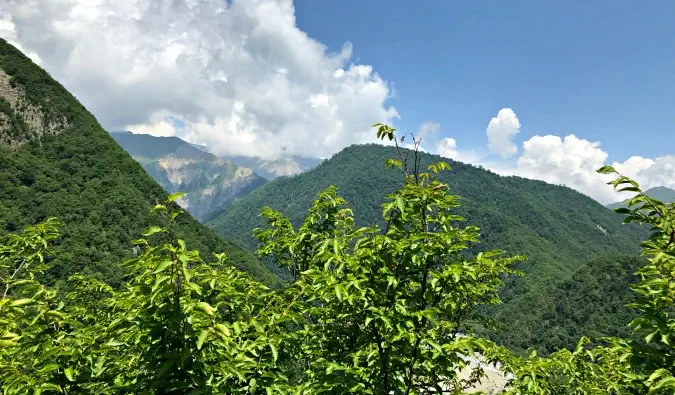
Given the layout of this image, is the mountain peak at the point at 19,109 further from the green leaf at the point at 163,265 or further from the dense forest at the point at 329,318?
the green leaf at the point at 163,265

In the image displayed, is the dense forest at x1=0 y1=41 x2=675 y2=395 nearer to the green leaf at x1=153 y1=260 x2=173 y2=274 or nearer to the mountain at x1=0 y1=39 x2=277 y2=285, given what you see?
the green leaf at x1=153 y1=260 x2=173 y2=274

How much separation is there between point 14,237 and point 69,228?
429 feet

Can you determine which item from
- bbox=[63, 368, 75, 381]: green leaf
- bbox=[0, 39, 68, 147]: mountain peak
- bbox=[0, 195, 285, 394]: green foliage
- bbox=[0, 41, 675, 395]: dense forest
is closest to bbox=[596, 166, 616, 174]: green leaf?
bbox=[0, 41, 675, 395]: dense forest

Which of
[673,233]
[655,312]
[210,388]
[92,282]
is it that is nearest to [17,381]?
[210,388]

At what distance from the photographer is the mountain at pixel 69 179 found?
113125 millimetres

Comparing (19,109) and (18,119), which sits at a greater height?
(19,109)

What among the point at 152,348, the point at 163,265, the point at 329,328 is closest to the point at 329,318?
the point at 329,328

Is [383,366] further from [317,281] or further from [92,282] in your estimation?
[92,282]

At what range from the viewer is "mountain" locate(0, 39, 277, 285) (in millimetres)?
113125

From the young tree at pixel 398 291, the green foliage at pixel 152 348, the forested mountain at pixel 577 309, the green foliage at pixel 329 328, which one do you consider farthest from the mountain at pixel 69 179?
the forested mountain at pixel 577 309

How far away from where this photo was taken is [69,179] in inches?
5546

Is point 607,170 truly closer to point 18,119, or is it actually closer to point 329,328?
point 329,328

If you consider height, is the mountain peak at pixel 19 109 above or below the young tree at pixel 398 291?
above

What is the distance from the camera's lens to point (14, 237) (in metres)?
8.08
